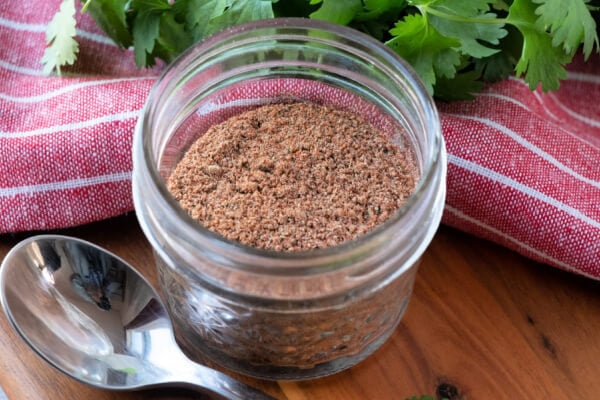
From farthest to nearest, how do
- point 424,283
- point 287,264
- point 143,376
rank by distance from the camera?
point 424,283 → point 143,376 → point 287,264

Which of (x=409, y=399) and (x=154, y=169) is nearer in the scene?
(x=154, y=169)

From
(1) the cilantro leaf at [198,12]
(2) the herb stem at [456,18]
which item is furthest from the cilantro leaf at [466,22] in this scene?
(1) the cilantro leaf at [198,12]

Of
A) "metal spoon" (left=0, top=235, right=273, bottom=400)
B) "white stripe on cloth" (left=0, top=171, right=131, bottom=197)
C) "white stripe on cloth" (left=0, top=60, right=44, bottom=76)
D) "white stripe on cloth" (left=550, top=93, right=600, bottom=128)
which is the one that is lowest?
"white stripe on cloth" (left=550, top=93, right=600, bottom=128)

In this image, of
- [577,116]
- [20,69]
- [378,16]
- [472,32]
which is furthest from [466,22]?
[20,69]

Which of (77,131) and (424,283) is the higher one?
(77,131)

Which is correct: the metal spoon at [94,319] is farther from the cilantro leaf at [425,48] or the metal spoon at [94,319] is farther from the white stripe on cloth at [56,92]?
the cilantro leaf at [425,48]

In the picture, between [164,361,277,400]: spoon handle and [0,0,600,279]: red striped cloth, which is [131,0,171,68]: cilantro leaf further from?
[164,361,277,400]: spoon handle

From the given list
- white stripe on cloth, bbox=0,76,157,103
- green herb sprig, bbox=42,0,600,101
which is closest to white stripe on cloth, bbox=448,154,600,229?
green herb sprig, bbox=42,0,600,101

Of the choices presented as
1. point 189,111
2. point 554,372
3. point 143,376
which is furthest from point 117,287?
point 554,372

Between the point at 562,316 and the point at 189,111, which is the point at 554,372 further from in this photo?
the point at 189,111
